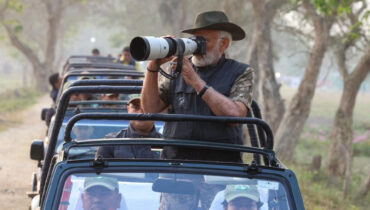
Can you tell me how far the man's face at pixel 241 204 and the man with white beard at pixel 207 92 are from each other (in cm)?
59

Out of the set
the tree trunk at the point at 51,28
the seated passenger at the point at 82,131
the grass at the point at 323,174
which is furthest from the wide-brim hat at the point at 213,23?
the tree trunk at the point at 51,28

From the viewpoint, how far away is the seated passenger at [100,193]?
293cm

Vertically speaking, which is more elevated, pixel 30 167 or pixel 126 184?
pixel 30 167

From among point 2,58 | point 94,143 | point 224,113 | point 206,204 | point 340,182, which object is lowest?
point 206,204

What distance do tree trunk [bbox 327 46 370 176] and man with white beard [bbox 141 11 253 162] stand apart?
937 centimetres

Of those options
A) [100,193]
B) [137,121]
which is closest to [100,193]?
[100,193]

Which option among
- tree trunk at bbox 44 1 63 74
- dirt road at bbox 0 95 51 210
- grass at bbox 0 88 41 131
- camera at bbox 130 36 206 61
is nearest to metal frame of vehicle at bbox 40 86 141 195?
camera at bbox 130 36 206 61

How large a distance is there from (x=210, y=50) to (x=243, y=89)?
0.97 feet

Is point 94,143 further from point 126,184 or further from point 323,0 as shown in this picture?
point 323,0

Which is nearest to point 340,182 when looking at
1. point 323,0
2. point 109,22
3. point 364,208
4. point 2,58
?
point 364,208

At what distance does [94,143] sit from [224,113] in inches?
31.2

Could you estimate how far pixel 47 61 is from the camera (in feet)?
110

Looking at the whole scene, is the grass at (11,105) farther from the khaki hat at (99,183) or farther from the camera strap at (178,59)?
the khaki hat at (99,183)

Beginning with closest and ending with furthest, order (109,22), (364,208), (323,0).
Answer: (323,0) → (364,208) → (109,22)
